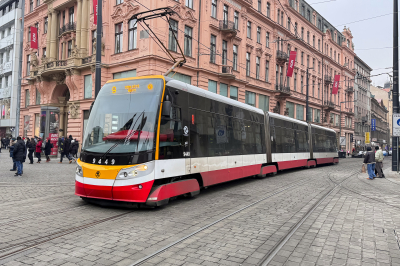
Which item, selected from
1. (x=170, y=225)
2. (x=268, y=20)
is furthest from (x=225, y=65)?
(x=170, y=225)

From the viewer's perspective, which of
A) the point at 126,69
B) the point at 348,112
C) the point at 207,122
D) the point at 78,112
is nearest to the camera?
the point at 207,122

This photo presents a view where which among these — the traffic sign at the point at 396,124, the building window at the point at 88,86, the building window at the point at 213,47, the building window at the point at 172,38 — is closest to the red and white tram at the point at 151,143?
the traffic sign at the point at 396,124

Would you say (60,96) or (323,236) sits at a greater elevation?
(60,96)

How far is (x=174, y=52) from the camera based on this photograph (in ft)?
78.9

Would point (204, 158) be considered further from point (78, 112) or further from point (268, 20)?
point (268, 20)

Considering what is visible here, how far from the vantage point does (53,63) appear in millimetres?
29953

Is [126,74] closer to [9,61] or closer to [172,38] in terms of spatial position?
[172,38]

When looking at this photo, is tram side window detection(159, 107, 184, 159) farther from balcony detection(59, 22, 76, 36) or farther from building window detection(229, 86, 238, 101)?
balcony detection(59, 22, 76, 36)

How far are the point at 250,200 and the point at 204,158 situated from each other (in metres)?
1.69

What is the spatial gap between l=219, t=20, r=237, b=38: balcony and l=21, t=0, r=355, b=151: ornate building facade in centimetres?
8

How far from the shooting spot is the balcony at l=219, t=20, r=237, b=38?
28.2 metres

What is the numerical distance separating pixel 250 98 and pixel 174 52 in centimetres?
1139

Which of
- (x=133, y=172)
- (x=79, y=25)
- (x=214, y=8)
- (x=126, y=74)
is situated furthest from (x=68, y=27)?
(x=133, y=172)

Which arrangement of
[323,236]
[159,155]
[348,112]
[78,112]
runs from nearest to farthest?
1. [323,236]
2. [159,155]
3. [78,112]
4. [348,112]
